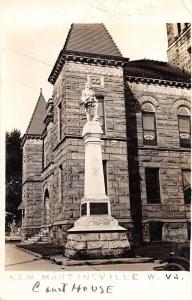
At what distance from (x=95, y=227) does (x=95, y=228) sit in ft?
0.05

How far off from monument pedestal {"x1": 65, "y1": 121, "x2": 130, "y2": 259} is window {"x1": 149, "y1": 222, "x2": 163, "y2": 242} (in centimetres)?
320

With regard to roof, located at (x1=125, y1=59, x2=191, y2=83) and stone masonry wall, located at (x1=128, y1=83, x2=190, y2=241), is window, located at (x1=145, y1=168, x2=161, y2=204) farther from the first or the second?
roof, located at (x1=125, y1=59, x2=191, y2=83)

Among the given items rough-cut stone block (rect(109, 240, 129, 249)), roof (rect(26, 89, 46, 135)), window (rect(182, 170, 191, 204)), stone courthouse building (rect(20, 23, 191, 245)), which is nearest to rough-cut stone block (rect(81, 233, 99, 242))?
rough-cut stone block (rect(109, 240, 129, 249))

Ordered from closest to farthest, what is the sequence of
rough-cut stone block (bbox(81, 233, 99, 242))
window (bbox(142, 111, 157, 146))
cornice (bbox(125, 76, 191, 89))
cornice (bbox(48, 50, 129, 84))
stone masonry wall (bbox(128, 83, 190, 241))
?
1. rough-cut stone block (bbox(81, 233, 99, 242))
2. stone masonry wall (bbox(128, 83, 190, 241))
3. cornice (bbox(48, 50, 129, 84))
4. window (bbox(142, 111, 157, 146))
5. cornice (bbox(125, 76, 191, 89))

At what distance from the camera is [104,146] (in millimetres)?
8727

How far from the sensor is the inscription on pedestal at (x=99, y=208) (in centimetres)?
544

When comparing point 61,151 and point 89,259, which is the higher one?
point 61,151

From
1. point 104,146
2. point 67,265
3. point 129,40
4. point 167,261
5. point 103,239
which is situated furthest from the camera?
point 104,146

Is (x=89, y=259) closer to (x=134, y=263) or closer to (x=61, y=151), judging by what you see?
(x=134, y=263)

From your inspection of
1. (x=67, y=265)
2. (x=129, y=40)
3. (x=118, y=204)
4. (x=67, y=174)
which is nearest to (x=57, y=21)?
(x=129, y=40)

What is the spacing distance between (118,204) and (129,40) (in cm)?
435

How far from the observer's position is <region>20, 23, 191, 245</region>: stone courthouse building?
8.18m

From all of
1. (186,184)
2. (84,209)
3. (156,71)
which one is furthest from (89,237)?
(156,71)

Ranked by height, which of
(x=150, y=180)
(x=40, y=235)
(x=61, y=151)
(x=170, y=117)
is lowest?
(x=40, y=235)
